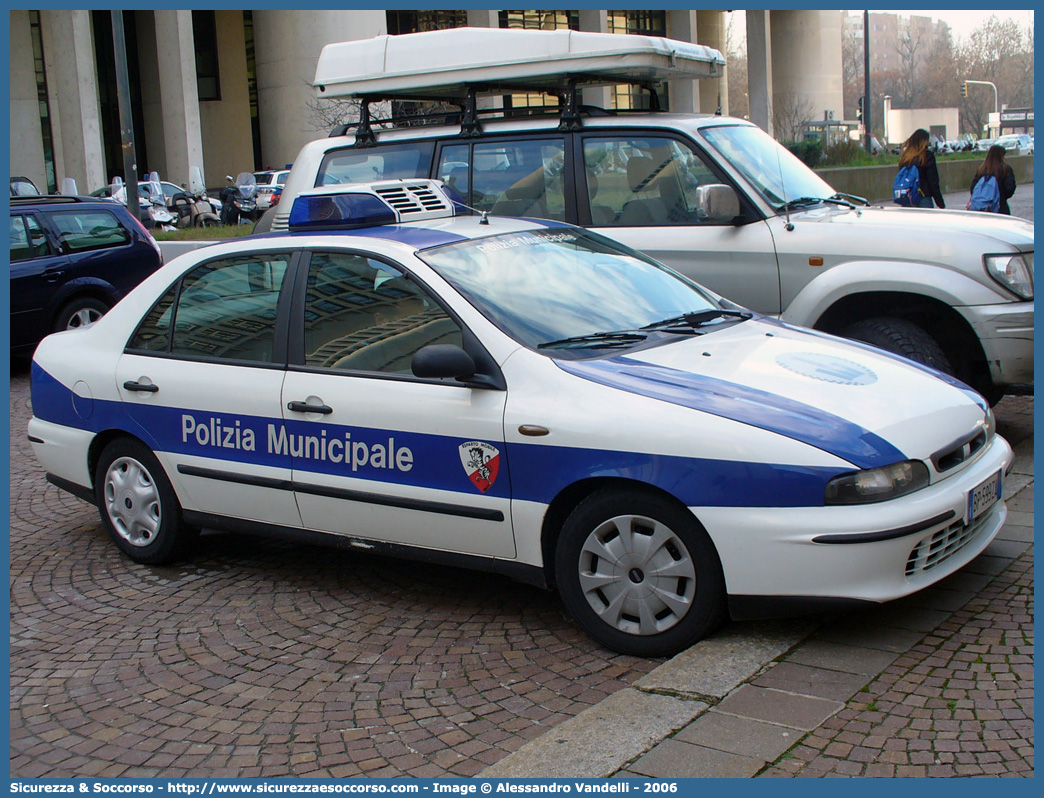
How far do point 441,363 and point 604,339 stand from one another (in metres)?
0.74

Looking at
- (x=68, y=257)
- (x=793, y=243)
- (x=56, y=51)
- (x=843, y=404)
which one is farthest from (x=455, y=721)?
(x=56, y=51)

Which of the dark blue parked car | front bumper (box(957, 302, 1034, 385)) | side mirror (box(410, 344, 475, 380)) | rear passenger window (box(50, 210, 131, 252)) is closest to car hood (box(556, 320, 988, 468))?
side mirror (box(410, 344, 475, 380))

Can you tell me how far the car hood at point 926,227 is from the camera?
6.59m

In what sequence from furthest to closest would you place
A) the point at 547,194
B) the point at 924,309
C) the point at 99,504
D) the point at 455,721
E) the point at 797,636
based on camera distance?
the point at 547,194 < the point at 924,309 < the point at 99,504 < the point at 797,636 < the point at 455,721

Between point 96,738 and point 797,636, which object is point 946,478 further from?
point 96,738

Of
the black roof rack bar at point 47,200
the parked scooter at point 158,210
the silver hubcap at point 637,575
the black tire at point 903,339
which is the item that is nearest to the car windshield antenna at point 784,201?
the black tire at point 903,339

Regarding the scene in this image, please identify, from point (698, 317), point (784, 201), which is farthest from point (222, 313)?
point (784, 201)

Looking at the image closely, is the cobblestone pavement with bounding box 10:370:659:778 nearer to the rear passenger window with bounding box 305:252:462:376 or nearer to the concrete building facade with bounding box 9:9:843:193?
the rear passenger window with bounding box 305:252:462:376

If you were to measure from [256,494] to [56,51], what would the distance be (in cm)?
3681

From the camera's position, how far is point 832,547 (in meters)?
3.86

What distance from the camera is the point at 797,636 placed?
4.15 metres

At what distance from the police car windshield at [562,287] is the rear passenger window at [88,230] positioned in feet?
28.3

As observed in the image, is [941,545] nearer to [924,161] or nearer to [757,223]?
[757,223]

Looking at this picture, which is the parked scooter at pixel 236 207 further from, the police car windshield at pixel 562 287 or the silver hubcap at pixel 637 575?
the silver hubcap at pixel 637 575
